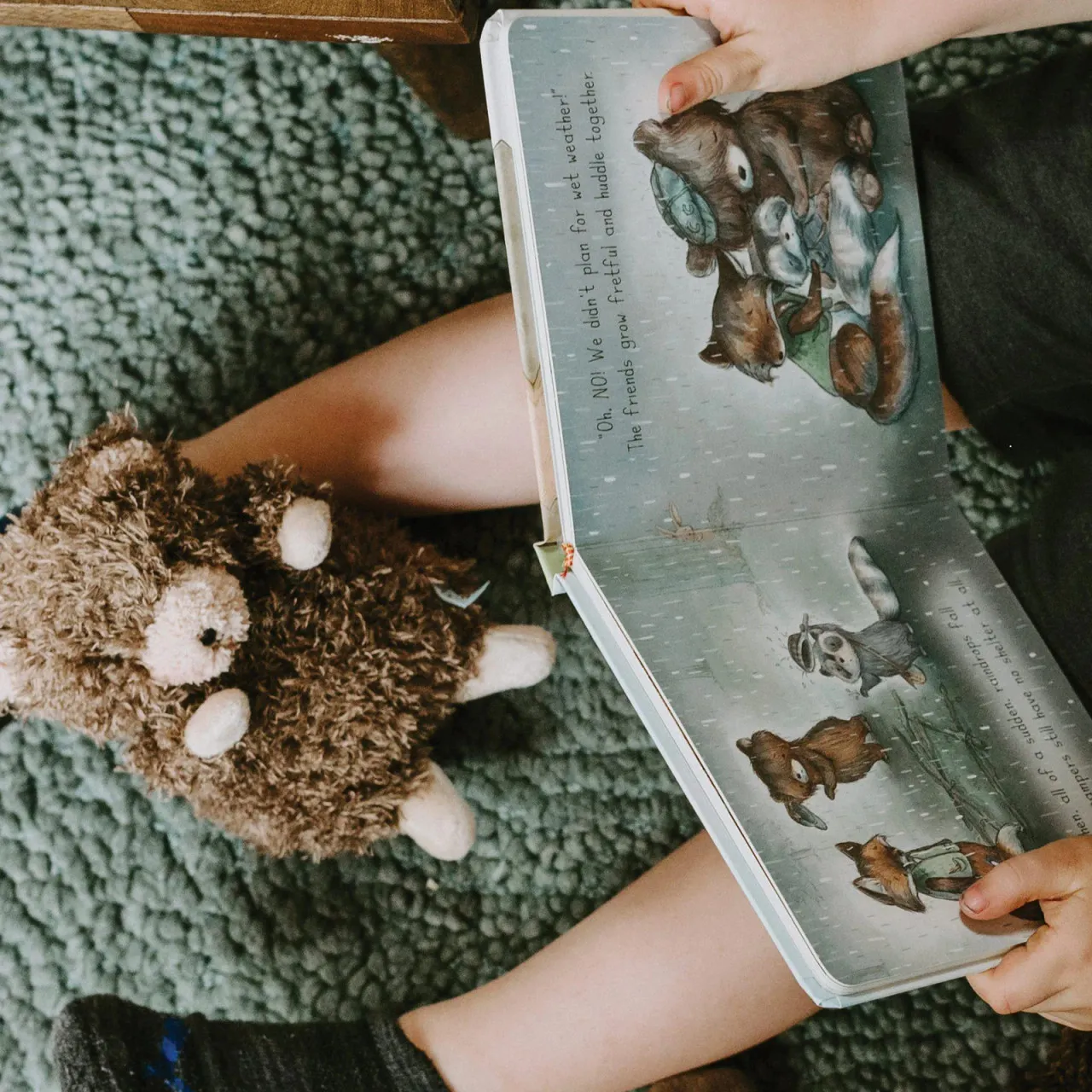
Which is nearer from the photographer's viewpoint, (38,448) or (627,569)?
(627,569)

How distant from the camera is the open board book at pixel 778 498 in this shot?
37 centimetres

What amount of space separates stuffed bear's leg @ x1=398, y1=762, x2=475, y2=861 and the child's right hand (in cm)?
38

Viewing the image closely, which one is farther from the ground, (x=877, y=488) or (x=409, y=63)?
(x=409, y=63)

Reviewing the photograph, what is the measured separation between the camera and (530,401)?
38cm

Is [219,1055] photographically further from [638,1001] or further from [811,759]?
[811,759]

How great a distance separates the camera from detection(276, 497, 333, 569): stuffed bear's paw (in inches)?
18.1

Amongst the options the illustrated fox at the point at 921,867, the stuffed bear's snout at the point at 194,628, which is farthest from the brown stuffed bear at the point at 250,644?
the illustrated fox at the point at 921,867

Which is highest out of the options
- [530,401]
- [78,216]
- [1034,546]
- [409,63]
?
[78,216]

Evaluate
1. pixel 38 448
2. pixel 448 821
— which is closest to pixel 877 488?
pixel 448 821

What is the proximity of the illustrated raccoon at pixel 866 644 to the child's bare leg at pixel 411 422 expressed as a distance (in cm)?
21

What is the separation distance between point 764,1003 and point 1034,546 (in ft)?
0.95

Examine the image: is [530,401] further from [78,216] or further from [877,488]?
[78,216]

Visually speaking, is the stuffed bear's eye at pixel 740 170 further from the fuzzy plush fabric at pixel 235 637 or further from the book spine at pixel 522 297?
the fuzzy plush fabric at pixel 235 637

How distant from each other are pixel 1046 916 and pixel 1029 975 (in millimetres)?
26
